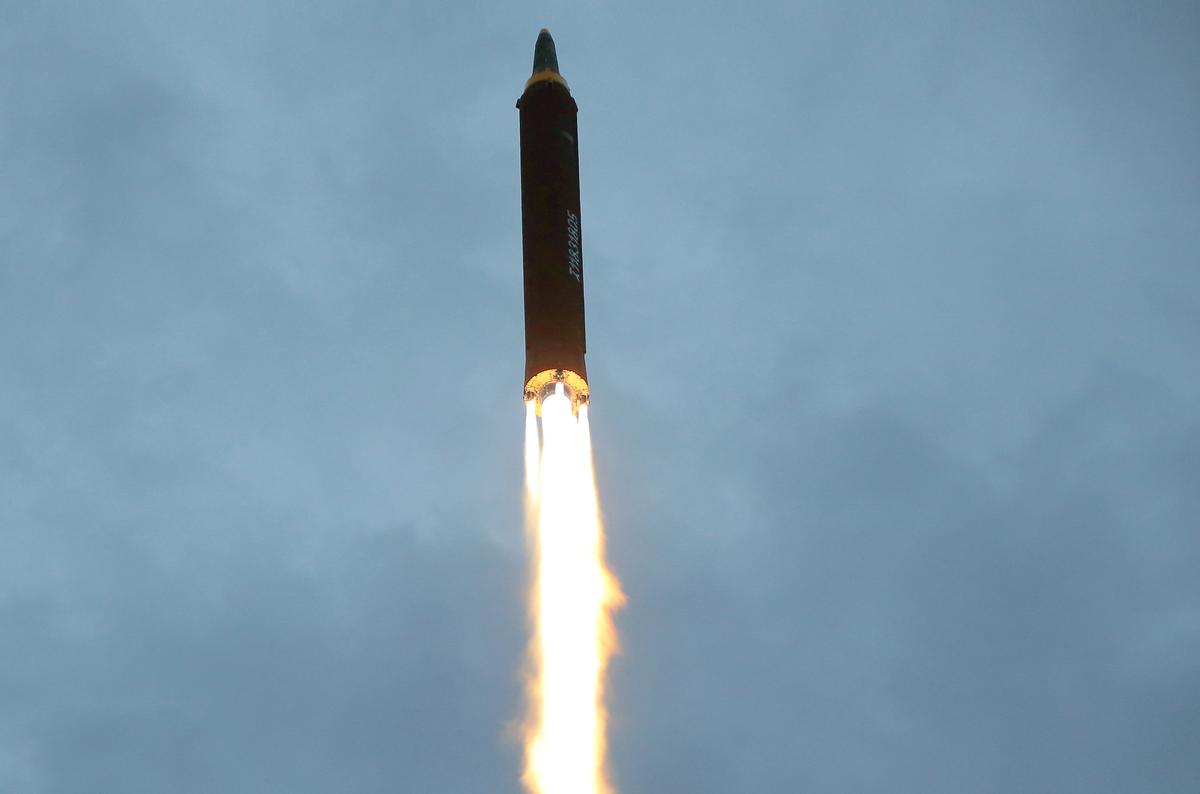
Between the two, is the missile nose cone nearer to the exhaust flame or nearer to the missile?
the missile

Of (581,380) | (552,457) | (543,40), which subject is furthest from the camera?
(543,40)

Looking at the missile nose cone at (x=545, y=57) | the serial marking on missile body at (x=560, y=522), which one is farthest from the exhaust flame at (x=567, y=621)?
the missile nose cone at (x=545, y=57)

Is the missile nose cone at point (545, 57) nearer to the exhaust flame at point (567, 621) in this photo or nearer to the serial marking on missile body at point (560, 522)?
the serial marking on missile body at point (560, 522)

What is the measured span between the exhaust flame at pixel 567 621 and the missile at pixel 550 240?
4.83m

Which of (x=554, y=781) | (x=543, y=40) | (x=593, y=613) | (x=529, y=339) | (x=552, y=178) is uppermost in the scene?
(x=543, y=40)

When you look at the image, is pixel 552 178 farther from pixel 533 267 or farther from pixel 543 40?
pixel 543 40

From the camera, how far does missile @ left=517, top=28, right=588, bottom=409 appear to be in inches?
2203

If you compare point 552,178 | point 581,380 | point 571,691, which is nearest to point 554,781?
point 571,691

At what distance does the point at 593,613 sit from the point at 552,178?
15990 mm

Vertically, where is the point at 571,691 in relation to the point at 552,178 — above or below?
below

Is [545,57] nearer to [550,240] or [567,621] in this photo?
[550,240]

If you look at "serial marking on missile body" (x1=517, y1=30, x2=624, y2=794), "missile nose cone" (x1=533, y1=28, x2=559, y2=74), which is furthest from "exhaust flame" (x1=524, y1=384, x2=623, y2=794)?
"missile nose cone" (x1=533, y1=28, x2=559, y2=74)

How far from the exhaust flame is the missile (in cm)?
483

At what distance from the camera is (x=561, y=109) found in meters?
60.9
